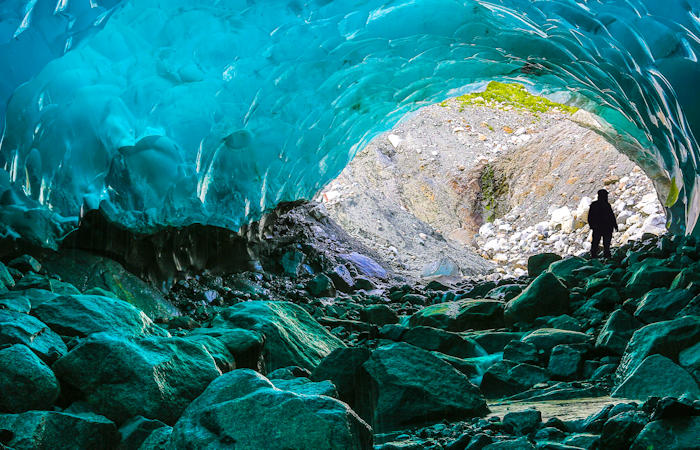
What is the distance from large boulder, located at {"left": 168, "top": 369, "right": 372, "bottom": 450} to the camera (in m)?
2.18

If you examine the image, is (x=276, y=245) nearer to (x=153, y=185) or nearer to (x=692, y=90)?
(x=153, y=185)

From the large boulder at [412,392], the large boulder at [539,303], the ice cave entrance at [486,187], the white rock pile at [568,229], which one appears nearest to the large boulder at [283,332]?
the large boulder at [412,392]

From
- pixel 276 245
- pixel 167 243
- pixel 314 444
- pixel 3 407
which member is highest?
pixel 314 444

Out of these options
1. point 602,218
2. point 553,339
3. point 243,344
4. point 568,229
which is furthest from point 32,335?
point 568,229

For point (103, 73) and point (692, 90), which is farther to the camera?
point (103, 73)

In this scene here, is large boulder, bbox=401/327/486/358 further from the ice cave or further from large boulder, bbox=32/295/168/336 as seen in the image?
large boulder, bbox=32/295/168/336

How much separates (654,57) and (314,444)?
4934mm

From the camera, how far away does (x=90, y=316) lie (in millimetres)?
3934

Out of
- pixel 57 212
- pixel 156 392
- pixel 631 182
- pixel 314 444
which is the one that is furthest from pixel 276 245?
pixel 631 182

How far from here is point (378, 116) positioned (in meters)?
9.73

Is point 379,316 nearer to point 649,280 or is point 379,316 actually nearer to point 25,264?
point 649,280

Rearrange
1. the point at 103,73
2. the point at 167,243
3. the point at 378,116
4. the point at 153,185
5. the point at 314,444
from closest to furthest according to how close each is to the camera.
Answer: the point at 314,444
the point at 103,73
the point at 153,185
the point at 167,243
the point at 378,116

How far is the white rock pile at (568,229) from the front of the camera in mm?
13883

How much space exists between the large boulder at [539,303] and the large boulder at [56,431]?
12.6ft
